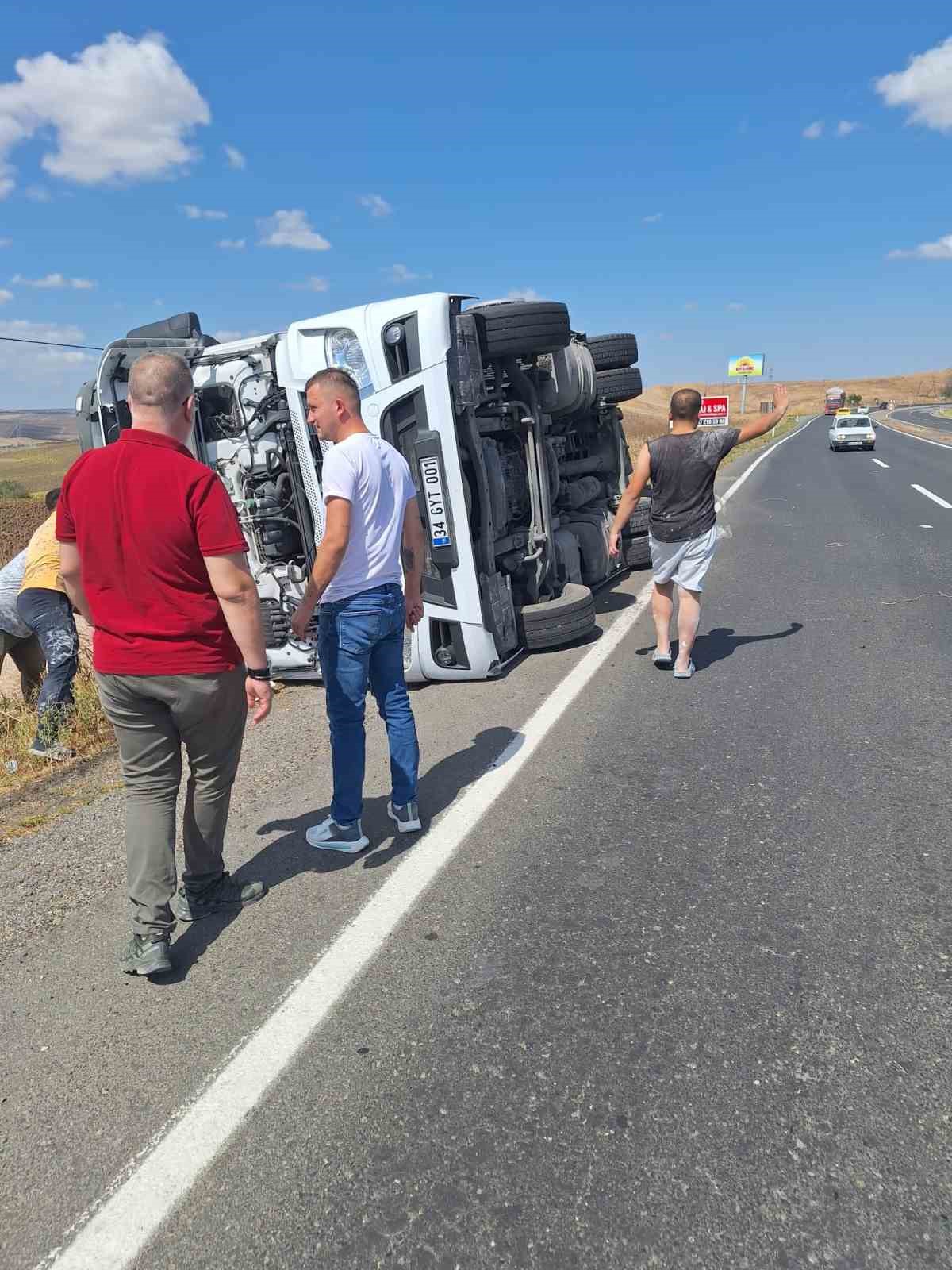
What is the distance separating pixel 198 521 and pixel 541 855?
1832mm

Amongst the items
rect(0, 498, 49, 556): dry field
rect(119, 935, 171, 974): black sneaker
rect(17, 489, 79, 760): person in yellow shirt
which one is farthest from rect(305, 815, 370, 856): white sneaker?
rect(0, 498, 49, 556): dry field

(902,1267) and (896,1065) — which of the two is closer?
(902,1267)

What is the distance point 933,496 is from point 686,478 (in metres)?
11.9

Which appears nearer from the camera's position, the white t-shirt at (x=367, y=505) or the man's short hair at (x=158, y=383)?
the man's short hair at (x=158, y=383)

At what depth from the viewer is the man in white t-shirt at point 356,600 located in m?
3.40

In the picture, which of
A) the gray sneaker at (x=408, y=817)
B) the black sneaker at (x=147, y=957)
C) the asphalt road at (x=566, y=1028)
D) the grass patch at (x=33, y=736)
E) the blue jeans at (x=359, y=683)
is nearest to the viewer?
the asphalt road at (x=566, y=1028)

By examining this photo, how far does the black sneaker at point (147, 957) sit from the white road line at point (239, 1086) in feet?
1.54

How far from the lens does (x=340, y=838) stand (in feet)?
11.9

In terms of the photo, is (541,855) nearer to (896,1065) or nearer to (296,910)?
(296,910)

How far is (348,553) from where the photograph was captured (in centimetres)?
350

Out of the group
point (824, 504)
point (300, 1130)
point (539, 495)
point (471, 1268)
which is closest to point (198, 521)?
point (300, 1130)

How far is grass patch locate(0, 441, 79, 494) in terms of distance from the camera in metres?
40.7

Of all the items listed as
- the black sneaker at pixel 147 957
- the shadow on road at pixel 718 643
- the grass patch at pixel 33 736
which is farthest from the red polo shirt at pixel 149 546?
the shadow on road at pixel 718 643

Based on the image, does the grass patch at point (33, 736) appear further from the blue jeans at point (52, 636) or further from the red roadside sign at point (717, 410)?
the red roadside sign at point (717, 410)
